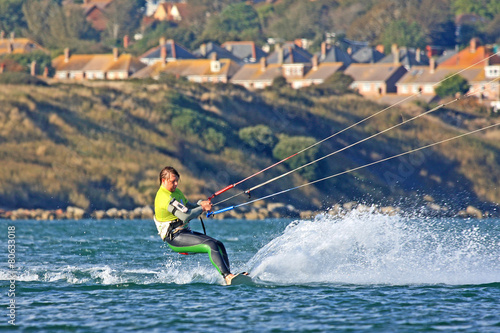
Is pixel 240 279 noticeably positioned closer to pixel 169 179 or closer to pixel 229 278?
pixel 229 278

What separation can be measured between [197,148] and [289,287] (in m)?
36.2

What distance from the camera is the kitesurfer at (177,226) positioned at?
14.0 metres

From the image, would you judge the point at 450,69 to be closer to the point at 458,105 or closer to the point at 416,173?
the point at 458,105

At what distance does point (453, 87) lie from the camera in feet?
283

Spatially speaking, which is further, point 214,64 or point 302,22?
point 302,22

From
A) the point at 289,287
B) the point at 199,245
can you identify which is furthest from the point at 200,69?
the point at 199,245

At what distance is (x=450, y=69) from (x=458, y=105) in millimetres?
23540

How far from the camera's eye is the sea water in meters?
12.1

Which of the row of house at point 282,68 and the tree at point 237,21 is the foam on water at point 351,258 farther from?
the tree at point 237,21

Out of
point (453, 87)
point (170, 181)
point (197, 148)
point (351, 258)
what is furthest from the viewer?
point (453, 87)

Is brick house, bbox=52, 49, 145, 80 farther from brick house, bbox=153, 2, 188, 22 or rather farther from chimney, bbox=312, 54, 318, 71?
brick house, bbox=153, 2, 188, 22

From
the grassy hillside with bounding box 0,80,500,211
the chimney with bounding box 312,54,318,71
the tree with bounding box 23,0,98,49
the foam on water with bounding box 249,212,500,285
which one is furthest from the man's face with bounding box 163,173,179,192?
the tree with bounding box 23,0,98,49

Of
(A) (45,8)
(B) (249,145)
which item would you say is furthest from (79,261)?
(A) (45,8)

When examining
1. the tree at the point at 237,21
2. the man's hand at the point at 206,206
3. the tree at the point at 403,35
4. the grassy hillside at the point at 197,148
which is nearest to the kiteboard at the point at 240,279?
the man's hand at the point at 206,206
